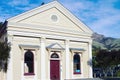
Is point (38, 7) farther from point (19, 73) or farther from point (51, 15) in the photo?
point (19, 73)

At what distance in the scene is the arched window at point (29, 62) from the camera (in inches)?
1123

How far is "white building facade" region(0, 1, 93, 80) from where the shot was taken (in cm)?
2784

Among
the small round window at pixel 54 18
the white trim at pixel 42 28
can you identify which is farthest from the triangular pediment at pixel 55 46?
the small round window at pixel 54 18

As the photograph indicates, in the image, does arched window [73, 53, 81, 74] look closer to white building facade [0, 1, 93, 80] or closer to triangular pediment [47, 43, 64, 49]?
white building facade [0, 1, 93, 80]

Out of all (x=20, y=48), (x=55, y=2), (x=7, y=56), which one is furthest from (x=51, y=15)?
(x=7, y=56)

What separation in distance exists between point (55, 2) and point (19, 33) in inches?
228

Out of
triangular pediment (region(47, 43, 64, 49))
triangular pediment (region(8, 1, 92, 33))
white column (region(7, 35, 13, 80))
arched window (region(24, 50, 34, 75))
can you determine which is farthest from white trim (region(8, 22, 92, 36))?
arched window (region(24, 50, 34, 75))

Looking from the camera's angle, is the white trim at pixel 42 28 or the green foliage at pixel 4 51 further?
the white trim at pixel 42 28

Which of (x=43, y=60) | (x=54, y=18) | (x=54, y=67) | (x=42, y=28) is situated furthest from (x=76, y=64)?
(x=42, y=28)

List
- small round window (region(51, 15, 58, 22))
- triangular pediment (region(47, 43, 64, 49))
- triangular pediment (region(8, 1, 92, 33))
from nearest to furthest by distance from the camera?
triangular pediment (region(8, 1, 92, 33)) → triangular pediment (region(47, 43, 64, 49)) → small round window (region(51, 15, 58, 22))

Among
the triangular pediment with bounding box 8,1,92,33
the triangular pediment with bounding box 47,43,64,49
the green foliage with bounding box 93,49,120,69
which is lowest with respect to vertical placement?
the green foliage with bounding box 93,49,120,69

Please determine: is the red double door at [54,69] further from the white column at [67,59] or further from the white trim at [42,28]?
the white trim at [42,28]

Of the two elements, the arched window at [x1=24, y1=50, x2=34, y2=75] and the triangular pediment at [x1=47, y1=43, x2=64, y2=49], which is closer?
the arched window at [x1=24, y1=50, x2=34, y2=75]

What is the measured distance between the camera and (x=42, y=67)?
29.1m
